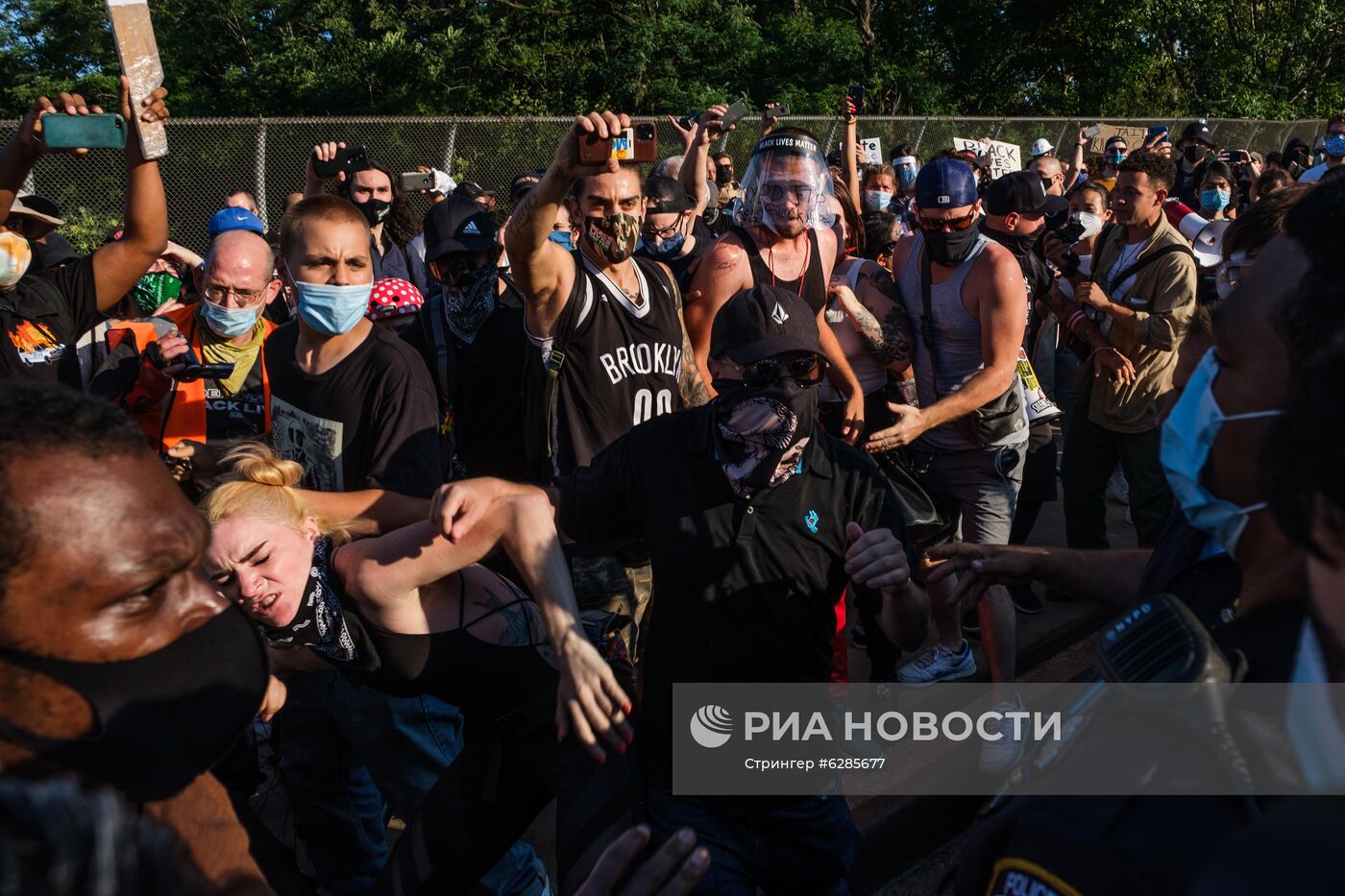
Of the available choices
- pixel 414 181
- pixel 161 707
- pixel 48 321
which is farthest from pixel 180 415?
pixel 414 181

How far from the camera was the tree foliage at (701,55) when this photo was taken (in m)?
21.5

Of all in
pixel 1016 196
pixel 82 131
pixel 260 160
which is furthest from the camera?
pixel 260 160

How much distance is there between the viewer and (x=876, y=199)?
379 inches

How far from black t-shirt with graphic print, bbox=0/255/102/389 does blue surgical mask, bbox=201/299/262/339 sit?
414 millimetres

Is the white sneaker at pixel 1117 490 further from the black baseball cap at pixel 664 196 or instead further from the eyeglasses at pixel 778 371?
the eyeglasses at pixel 778 371

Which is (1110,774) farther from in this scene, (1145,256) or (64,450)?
(1145,256)

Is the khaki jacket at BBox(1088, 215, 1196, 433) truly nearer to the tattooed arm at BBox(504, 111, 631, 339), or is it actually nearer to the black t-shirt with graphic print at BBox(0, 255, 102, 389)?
the tattooed arm at BBox(504, 111, 631, 339)

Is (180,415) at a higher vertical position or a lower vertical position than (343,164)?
lower

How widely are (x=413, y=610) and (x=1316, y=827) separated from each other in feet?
7.04

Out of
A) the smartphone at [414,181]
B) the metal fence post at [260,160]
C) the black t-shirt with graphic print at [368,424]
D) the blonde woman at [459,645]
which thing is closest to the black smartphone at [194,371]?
the black t-shirt with graphic print at [368,424]

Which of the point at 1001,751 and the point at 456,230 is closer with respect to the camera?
the point at 1001,751

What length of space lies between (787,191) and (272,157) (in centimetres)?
959

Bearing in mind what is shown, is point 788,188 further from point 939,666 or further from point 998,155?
point 998,155

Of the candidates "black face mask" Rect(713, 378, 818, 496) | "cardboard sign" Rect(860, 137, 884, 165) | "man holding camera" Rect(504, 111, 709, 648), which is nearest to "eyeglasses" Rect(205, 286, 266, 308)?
"man holding camera" Rect(504, 111, 709, 648)
